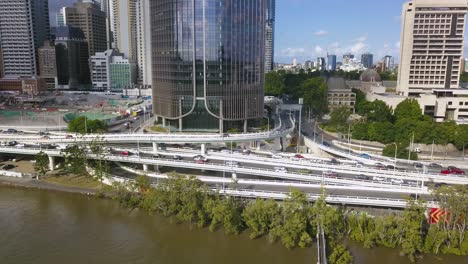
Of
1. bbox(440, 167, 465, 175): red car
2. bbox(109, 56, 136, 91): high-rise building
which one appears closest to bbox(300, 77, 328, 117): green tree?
bbox(440, 167, 465, 175): red car

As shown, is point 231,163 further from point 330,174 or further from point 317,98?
point 317,98

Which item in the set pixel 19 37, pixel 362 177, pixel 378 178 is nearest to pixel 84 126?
pixel 362 177

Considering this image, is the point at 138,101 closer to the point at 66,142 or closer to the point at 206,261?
the point at 66,142

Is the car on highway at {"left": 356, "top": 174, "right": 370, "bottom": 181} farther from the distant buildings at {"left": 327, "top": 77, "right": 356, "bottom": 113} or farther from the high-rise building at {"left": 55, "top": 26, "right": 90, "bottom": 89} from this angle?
the high-rise building at {"left": 55, "top": 26, "right": 90, "bottom": 89}

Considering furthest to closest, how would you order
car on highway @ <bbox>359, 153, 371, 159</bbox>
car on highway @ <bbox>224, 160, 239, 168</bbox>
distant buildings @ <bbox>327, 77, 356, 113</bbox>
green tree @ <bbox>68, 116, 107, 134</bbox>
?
distant buildings @ <bbox>327, 77, 356, 113</bbox> < green tree @ <bbox>68, 116, 107, 134</bbox> < car on highway @ <bbox>359, 153, 371, 159</bbox> < car on highway @ <bbox>224, 160, 239, 168</bbox>

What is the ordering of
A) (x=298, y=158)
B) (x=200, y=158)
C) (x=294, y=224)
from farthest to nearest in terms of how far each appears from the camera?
(x=298, y=158) < (x=200, y=158) < (x=294, y=224)

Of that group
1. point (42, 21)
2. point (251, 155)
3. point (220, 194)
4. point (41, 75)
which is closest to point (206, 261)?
point (220, 194)

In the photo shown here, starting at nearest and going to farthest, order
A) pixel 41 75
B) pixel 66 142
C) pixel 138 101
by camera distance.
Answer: pixel 66 142 → pixel 138 101 → pixel 41 75
